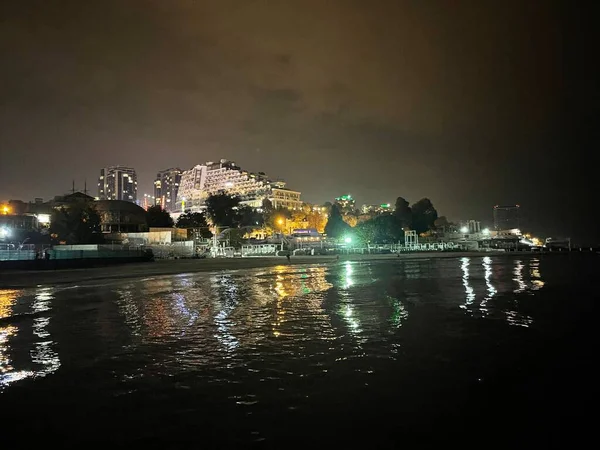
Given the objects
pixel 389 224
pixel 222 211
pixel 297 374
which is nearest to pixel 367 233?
pixel 389 224

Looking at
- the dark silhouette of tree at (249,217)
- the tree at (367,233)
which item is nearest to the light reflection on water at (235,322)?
the tree at (367,233)

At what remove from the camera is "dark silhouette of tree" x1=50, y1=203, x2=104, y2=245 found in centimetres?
7250

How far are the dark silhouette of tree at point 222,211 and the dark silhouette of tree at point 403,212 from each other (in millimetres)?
50544

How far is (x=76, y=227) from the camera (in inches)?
2869

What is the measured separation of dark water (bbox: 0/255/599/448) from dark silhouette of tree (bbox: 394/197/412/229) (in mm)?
116582

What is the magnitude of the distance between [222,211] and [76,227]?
198 feet

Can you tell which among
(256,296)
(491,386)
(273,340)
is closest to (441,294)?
(256,296)

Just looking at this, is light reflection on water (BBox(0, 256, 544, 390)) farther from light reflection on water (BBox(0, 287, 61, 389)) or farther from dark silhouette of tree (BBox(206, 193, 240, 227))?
dark silhouette of tree (BBox(206, 193, 240, 227))

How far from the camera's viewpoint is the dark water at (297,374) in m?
5.68

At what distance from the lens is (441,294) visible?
21.0 m

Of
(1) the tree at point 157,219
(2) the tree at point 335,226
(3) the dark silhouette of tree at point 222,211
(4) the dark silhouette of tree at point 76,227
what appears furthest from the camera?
(3) the dark silhouette of tree at point 222,211

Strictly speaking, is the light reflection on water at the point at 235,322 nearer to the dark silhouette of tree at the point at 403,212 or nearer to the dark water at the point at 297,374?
the dark water at the point at 297,374

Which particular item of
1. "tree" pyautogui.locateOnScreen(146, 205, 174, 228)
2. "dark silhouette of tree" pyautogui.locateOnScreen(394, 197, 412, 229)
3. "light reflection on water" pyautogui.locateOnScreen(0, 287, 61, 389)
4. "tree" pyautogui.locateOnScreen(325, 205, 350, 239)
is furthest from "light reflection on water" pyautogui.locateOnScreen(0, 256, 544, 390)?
"dark silhouette of tree" pyautogui.locateOnScreen(394, 197, 412, 229)

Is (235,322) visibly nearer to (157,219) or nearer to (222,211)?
(157,219)
